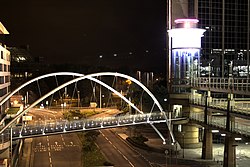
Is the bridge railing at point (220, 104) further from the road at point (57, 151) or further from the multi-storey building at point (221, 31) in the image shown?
the road at point (57, 151)

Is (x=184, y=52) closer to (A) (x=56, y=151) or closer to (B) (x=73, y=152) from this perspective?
(B) (x=73, y=152)

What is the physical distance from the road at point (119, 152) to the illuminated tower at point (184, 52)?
13.0m

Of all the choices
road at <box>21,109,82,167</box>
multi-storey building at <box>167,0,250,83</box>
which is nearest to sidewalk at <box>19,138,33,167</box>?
road at <box>21,109,82,167</box>

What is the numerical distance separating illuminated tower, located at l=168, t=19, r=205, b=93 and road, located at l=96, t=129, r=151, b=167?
12985 millimetres

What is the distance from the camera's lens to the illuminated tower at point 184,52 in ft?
222

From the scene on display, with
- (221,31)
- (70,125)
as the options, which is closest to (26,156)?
(70,125)

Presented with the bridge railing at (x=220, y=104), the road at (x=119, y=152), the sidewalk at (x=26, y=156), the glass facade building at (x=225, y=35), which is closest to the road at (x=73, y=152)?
the road at (x=119, y=152)

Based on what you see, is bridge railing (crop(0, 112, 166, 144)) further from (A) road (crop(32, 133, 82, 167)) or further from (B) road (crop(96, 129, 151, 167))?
(A) road (crop(32, 133, 82, 167))

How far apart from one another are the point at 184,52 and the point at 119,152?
21.8 meters

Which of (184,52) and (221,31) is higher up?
(221,31)

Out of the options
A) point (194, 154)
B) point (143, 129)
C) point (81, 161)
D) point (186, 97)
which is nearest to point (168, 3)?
point (186, 97)

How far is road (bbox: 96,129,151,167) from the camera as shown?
1994 inches

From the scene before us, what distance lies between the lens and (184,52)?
69562mm

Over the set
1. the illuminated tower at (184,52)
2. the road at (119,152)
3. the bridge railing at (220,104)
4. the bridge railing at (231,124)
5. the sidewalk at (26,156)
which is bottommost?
the road at (119,152)
